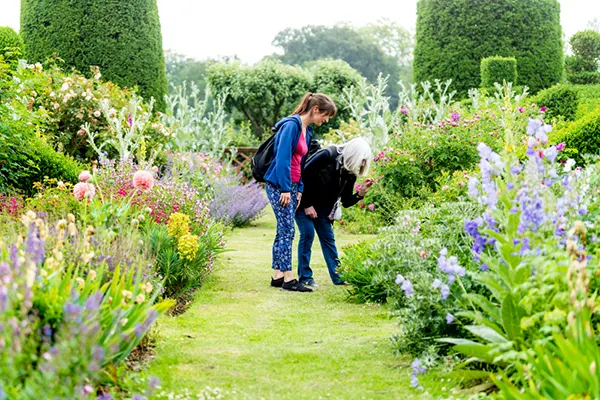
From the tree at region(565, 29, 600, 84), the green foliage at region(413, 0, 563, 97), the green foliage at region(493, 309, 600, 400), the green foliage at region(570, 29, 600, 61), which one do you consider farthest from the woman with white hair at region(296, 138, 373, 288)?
the green foliage at region(570, 29, 600, 61)

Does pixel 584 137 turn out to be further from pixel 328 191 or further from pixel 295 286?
pixel 295 286

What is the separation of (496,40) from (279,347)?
14.1m

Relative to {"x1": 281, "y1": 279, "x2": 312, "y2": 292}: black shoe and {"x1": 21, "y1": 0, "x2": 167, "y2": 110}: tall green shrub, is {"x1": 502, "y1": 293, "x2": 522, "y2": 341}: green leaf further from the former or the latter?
{"x1": 21, "y1": 0, "x2": 167, "y2": 110}: tall green shrub

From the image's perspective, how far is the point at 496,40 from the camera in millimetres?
17141

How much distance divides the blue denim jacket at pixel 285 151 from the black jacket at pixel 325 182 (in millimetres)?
344

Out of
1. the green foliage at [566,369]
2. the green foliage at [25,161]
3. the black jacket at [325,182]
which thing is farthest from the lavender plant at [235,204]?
the green foliage at [566,369]

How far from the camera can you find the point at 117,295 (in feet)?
12.0

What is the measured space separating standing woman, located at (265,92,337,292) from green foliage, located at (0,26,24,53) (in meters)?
8.69

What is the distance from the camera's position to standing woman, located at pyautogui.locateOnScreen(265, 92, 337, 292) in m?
6.25

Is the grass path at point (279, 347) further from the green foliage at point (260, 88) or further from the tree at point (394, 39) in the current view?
the tree at point (394, 39)

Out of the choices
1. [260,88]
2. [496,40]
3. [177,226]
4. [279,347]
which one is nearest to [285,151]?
[177,226]

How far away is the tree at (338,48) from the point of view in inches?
1970

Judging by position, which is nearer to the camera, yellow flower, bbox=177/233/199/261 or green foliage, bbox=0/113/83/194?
yellow flower, bbox=177/233/199/261

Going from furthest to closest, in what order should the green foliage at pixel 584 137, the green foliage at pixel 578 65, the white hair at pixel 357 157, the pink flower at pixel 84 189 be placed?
the green foliage at pixel 578 65, the green foliage at pixel 584 137, the white hair at pixel 357 157, the pink flower at pixel 84 189
